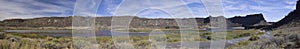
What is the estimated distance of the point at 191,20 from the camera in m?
13.5

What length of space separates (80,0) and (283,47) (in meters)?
9.55

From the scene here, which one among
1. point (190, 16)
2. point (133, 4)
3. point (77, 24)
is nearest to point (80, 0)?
point (77, 24)

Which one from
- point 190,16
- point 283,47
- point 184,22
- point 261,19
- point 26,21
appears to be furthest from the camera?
point 261,19

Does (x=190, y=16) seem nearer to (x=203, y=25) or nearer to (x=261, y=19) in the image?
(x=203, y=25)

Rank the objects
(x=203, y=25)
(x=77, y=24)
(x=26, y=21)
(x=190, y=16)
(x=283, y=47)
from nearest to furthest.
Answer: (x=77, y=24), (x=190, y=16), (x=283, y=47), (x=203, y=25), (x=26, y=21)

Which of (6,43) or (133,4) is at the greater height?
(133,4)

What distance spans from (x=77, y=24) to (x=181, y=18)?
3853 mm

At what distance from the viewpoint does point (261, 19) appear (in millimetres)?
185125

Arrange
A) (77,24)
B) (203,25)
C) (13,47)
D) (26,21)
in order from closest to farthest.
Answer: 1. (13,47)
2. (77,24)
3. (203,25)
4. (26,21)

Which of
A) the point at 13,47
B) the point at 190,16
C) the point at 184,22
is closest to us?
the point at 13,47

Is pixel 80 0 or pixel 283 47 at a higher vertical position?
pixel 80 0

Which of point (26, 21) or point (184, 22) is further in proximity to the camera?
point (26, 21)

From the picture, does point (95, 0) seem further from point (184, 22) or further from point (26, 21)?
point (26, 21)

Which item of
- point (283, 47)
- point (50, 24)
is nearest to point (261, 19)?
point (50, 24)
